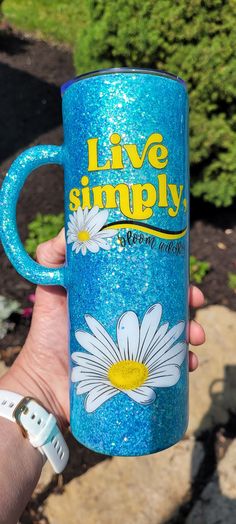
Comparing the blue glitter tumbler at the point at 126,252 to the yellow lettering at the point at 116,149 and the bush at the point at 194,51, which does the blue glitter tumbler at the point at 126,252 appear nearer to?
the yellow lettering at the point at 116,149

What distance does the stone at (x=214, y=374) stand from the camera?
2.71 meters

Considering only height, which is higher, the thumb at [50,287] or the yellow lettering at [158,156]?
the yellow lettering at [158,156]

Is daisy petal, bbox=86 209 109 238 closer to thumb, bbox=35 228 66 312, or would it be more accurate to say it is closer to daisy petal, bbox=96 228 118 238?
daisy petal, bbox=96 228 118 238

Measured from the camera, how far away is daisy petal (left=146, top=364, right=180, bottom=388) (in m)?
1.36

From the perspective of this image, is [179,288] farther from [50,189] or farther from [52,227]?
[50,189]

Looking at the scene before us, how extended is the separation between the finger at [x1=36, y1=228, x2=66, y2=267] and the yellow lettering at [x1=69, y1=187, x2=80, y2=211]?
0.40 m

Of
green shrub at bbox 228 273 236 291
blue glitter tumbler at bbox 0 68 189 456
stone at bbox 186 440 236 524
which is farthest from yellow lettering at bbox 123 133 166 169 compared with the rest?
green shrub at bbox 228 273 236 291

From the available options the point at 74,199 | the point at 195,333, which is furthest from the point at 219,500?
the point at 74,199

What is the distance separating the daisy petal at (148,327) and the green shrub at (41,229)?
6.31 feet

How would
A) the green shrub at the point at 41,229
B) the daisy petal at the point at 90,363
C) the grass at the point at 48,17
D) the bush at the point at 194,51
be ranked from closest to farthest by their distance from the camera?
the daisy petal at the point at 90,363 < the bush at the point at 194,51 < the green shrub at the point at 41,229 < the grass at the point at 48,17

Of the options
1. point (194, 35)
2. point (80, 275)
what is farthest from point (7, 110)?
point (80, 275)

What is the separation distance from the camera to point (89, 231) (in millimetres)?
1315

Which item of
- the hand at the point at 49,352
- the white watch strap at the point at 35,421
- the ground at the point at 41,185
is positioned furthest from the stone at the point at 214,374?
the white watch strap at the point at 35,421

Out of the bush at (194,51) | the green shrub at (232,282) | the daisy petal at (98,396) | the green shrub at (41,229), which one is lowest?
the green shrub at (232,282)
